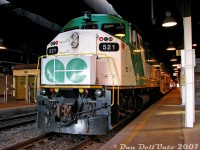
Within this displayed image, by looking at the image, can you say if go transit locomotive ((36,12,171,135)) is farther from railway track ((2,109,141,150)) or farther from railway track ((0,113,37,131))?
railway track ((0,113,37,131))

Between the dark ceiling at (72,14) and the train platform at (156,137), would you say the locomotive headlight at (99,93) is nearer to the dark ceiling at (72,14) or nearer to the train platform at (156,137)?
the train platform at (156,137)

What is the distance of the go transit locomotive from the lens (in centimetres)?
639

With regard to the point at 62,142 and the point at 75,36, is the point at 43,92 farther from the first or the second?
the point at 75,36

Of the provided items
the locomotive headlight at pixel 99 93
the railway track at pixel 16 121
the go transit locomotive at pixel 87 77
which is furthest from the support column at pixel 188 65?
the railway track at pixel 16 121

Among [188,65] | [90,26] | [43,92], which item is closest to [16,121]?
[43,92]

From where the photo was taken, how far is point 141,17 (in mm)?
12633

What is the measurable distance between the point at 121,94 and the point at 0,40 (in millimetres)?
8922

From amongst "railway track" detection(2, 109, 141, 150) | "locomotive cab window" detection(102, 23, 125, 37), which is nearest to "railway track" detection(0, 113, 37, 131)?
"railway track" detection(2, 109, 141, 150)

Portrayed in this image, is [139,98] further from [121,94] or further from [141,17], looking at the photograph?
[141,17]

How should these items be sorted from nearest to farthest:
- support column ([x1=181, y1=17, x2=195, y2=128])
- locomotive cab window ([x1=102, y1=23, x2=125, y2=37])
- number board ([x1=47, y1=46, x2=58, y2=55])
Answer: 1. support column ([x1=181, y1=17, x2=195, y2=128])
2. number board ([x1=47, y1=46, x2=58, y2=55])
3. locomotive cab window ([x1=102, y1=23, x2=125, y2=37])

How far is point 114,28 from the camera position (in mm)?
7898

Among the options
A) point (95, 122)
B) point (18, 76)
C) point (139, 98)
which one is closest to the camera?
point (95, 122)

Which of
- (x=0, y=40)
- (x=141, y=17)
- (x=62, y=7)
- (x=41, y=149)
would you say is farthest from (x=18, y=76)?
(x=41, y=149)

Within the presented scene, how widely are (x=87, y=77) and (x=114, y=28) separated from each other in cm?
215
